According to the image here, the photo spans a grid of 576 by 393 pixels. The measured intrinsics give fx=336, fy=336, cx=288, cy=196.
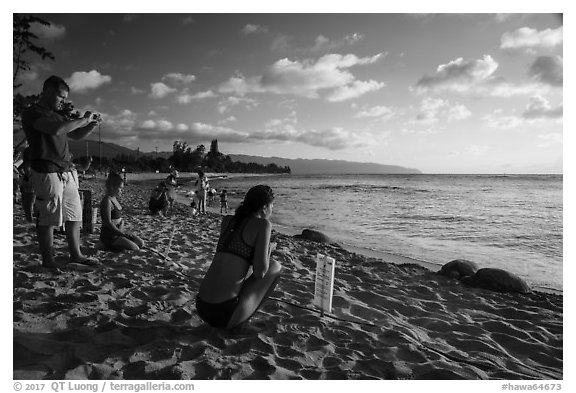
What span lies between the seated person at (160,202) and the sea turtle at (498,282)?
929 centimetres

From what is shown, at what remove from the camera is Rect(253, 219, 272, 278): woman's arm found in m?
2.84

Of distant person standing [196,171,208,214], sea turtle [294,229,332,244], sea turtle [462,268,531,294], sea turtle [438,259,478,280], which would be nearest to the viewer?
sea turtle [462,268,531,294]

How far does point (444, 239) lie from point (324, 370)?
9.69 metres

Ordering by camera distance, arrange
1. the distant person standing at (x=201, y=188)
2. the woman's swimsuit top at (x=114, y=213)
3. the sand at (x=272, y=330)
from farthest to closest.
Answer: the distant person standing at (x=201, y=188), the woman's swimsuit top at (x=114, y=213), the sand at (x=272, y=330)

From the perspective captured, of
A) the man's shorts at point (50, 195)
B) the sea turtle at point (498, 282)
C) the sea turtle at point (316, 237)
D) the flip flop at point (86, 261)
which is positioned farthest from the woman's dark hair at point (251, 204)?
the sea turtle at point (316, 237)

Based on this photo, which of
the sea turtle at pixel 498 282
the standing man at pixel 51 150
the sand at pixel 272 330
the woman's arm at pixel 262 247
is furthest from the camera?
the sea turtle at pixel 498 282

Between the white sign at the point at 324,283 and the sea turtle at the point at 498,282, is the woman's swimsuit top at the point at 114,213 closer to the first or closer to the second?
the white sign at the point at 324,283


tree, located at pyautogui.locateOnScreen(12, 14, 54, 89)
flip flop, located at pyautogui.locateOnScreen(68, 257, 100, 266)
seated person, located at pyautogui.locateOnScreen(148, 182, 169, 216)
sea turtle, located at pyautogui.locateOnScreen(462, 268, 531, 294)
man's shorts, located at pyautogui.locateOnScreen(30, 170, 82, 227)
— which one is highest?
tree, located at pyautogui.locateOnScreen(12, 14, 54, 89)

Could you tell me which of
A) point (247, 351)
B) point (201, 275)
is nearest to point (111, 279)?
point (201, 275)

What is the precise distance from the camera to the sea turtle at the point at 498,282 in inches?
217

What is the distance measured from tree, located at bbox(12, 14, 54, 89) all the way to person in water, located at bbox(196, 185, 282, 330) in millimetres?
3411

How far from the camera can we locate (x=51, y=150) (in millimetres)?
3799

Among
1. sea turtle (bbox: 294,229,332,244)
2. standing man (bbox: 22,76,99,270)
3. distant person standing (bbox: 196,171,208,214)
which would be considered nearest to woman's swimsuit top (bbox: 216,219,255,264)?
standing man (bbox: 22,76,99,270)

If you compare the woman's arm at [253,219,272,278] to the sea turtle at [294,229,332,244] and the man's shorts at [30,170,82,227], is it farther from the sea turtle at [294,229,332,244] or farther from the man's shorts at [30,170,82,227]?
the sea turtle at [294,229,332,244]
